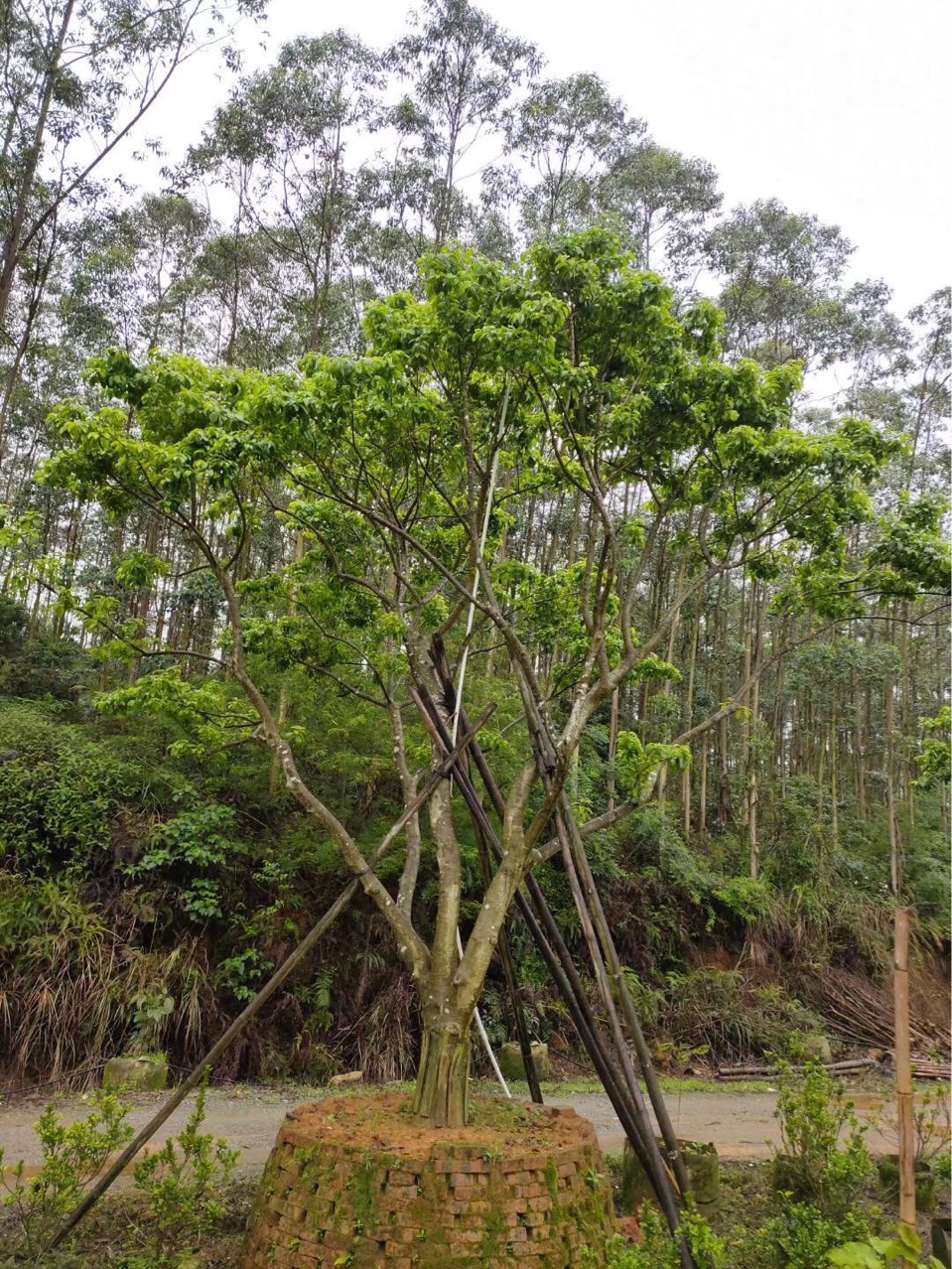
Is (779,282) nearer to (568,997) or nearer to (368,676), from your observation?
(368,676)

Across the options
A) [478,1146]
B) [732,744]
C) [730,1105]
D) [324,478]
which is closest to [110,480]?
[324,478]

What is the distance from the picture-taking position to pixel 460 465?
5.47 m

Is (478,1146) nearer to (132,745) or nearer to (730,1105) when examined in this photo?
(730,1105)

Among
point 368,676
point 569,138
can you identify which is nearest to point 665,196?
point 569,138

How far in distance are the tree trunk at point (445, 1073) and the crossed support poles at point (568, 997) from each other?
1.73 feet

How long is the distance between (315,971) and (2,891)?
2.70 metres

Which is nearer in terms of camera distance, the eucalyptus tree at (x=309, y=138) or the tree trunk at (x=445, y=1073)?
the tree trunk at (x=445, y=1073)

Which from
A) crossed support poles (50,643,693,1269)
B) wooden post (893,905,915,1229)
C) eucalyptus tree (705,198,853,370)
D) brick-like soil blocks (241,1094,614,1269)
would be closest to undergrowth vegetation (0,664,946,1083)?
crossed support poles (50,643,693,1269)

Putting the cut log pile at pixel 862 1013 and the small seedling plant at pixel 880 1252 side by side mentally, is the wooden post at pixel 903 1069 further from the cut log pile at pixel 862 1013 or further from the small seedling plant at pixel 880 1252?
the cut log pile at pixel 862 1013

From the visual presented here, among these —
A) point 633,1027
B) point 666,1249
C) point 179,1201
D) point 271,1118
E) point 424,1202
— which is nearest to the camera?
point 666,1249

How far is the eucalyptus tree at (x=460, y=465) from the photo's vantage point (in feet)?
13.7

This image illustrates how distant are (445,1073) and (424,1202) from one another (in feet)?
2.30

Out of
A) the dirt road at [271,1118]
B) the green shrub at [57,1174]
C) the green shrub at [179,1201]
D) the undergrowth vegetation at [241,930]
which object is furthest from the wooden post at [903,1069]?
the undergrowth vegetation at [241,930]

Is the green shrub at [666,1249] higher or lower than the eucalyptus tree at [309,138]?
lower
